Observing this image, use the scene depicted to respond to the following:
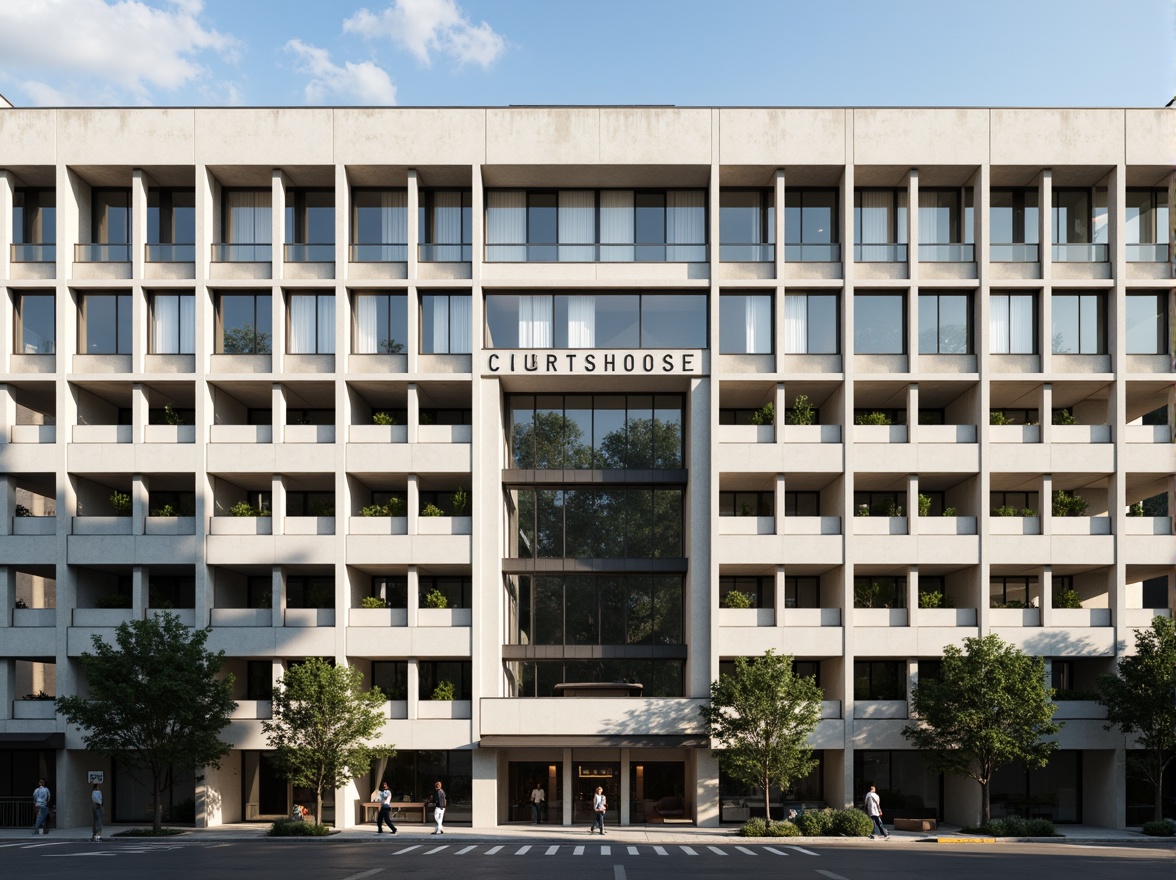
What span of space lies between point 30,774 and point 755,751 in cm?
3037

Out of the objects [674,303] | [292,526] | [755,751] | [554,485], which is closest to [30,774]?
[292,526]

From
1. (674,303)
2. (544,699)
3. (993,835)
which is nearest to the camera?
(993,835)

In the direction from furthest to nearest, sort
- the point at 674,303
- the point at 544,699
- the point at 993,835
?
the point at 674,303
the point at 544,699
the point at 993,835

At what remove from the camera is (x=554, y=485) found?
45750 millimetres

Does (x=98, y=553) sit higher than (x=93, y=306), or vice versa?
(x=93, y=306)

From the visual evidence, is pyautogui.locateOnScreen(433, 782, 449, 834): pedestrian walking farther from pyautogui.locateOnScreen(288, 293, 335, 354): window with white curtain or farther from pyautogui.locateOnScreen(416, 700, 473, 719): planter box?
pyautogui.locateOnScreen(288, 293, 335, 354): window with white curtain

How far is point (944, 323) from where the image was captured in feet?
151

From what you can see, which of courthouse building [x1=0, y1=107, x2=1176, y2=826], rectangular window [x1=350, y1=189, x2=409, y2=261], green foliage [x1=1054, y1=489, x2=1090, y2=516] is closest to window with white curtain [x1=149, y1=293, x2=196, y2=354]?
courthouse building [x1=0, y1=107, x2=1176, y2=826]

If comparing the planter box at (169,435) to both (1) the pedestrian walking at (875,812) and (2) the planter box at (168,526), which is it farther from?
(1) the pedestrian walking at (875,812)

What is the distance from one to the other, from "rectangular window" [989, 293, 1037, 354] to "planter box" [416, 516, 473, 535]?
24.3m

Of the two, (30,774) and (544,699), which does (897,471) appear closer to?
(544,699)

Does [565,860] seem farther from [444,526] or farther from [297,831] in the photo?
[444,526]

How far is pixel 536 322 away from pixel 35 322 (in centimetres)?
2225

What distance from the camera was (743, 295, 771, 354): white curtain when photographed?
45750 mm
